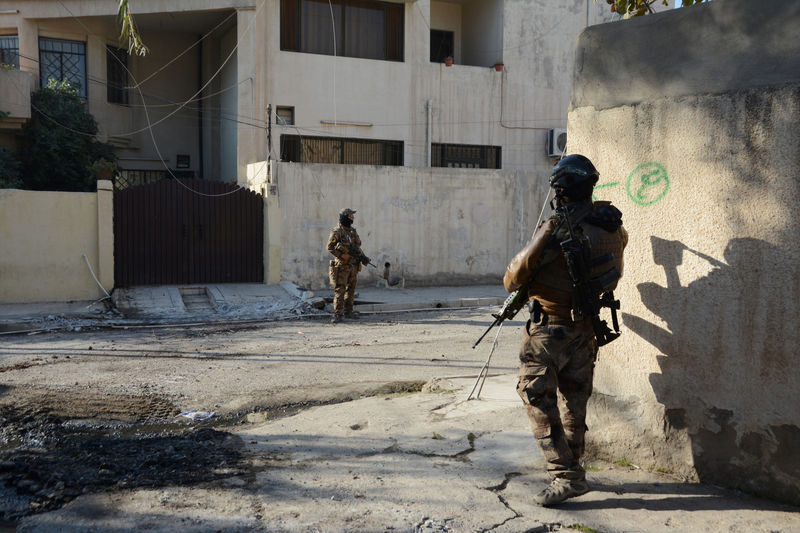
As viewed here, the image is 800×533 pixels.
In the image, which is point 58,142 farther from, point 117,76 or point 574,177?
point 574,177

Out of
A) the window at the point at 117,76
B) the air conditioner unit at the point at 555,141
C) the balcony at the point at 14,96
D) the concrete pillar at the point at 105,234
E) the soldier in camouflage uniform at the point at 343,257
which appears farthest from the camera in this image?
the air conditioner unit at the point at 555,141

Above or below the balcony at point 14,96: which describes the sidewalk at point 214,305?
below

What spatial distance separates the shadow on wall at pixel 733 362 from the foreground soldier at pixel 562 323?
461mm

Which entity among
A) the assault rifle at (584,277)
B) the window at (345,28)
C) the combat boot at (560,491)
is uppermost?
the window at (345,28)

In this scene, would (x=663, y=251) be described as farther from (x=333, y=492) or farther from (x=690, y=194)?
(x=333, y=492)

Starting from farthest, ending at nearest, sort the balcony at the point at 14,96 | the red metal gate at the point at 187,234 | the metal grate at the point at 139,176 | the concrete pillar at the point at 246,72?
the metal grate at the point at 139,176 → the concrete pillar at the point at 246,72 → the balcony at the point at 14,96 → the red metal gate at the point at 187,234

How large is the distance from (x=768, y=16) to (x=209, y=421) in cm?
456

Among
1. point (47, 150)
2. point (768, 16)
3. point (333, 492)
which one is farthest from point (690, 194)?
point (47, 150)

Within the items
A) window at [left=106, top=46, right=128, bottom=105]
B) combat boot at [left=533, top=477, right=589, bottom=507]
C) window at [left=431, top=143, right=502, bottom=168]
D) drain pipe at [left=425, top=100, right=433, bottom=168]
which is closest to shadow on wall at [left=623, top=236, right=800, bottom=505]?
combat boot at [left=533, top=477, right=589, bottom=507]

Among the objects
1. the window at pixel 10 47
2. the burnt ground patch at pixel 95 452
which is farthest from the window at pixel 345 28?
the burnt ground patch at pixel 95 452

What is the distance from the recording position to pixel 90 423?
5.20 metres

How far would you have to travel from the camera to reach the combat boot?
350cm

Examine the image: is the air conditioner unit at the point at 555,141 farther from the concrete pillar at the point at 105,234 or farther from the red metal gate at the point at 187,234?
the concrete pillar at the point at 105,234

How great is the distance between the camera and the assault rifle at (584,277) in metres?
3.51
